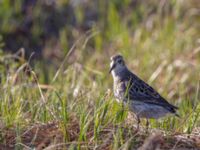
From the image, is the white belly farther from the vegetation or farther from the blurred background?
the blurred background

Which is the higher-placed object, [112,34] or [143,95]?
[112,34]

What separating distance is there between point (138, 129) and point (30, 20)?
785cm

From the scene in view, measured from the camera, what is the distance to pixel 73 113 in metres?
7.15

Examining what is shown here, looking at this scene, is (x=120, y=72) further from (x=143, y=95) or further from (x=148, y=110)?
(x=148, y=110)

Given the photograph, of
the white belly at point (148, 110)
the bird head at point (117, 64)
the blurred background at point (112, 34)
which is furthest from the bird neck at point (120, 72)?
the blurred background at point (112, 34)

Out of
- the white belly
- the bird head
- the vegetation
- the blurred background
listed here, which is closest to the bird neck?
the bird head

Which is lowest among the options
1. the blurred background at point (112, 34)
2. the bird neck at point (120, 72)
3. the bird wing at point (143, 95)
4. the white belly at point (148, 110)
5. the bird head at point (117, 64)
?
the white belly at point (148, 110)

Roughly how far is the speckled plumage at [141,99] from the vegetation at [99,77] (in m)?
0.11

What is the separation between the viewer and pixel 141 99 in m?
8.11

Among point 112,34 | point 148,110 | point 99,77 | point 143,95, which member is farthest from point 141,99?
point 112,34

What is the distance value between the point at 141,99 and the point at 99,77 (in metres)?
1.69

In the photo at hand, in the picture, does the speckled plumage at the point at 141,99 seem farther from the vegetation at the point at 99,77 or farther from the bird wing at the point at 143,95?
the vegetation at the point at 99,77

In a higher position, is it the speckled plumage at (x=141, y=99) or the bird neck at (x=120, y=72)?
the bird neck at (x=120, y=72)

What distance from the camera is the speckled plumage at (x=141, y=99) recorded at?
25.8 ft
